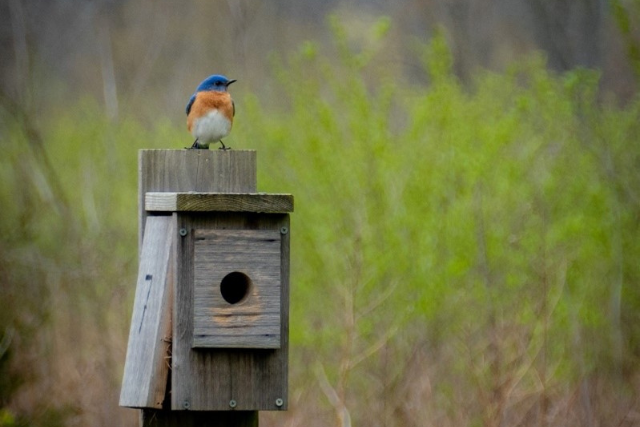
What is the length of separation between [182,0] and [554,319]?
12114 mm

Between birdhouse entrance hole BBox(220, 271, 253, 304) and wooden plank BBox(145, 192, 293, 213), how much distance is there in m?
0.22

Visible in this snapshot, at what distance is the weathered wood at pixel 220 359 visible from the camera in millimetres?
3271

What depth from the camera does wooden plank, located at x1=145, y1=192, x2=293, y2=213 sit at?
327 centimetres

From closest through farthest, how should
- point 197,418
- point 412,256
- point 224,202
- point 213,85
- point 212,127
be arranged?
point 224,202, point 197,418, point 212,127, point 213,85, point 412,256

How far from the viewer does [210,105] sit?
428 centimetres

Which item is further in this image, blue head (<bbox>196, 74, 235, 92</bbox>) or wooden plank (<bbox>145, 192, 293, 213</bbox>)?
blue head (<bbox>196, 74, 235, 92</bbox>)

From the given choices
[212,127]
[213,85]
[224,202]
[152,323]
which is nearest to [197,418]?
[152,323]

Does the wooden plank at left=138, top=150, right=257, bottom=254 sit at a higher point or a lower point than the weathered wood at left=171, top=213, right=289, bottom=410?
higher

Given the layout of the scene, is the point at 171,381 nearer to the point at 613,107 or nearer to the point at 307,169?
the point at 307,169

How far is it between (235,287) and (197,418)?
1.46 ft

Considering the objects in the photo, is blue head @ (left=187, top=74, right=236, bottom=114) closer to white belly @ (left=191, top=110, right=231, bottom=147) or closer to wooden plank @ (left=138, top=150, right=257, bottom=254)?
white belly @ (left=191, top=110, right=231, bottom=147)

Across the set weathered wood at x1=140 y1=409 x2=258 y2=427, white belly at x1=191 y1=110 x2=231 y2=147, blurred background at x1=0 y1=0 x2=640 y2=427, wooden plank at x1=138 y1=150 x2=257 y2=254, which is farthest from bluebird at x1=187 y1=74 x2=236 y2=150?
blurred background at x1=0 y1=0 x2=640 y2=427

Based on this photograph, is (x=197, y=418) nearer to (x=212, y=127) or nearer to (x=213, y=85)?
(x=212, y=127)

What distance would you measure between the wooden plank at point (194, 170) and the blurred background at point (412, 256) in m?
4.12
